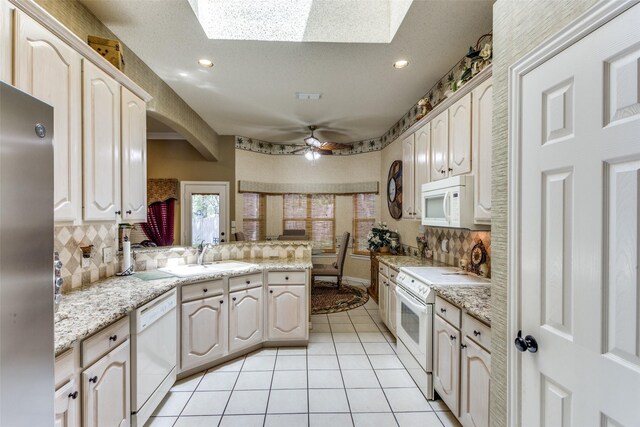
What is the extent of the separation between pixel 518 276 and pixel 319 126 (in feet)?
12.4

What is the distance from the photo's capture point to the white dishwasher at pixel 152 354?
165 cm

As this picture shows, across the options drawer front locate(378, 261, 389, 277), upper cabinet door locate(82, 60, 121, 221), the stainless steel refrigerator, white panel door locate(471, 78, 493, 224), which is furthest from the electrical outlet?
white panel door locate(471, 78, 493, 224)

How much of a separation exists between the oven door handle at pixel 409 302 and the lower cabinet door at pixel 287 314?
3.16ft

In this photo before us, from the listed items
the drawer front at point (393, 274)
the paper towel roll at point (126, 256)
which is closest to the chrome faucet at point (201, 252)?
the paper towel roll at point (126, 256)

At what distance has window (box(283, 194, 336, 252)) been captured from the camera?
568 centimetres

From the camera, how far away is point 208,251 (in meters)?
2.99

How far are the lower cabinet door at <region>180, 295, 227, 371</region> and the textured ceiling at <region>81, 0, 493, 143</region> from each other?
215 cm

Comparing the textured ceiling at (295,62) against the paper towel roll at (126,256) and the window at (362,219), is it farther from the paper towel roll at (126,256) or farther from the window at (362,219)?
the window at (362,219)

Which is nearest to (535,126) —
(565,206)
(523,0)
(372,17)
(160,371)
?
(565,206)

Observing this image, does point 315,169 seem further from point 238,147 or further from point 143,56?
point 143,56

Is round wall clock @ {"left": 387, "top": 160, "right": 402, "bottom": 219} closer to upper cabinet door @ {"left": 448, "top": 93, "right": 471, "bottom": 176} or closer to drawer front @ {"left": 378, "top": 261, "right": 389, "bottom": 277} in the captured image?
drawer front @ {"left": 378, "top": 261, "right": 389, "bottom": 277}

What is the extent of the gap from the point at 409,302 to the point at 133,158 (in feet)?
8.03

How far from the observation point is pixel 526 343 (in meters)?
1.07

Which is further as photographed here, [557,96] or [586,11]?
[557,96]
